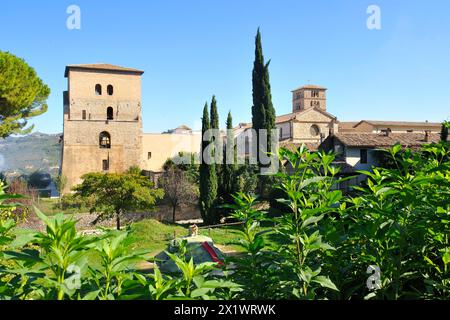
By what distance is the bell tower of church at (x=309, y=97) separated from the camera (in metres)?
84.9

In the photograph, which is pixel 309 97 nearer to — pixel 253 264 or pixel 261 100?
pixel 261 100

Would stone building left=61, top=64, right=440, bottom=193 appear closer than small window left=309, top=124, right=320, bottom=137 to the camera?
Yes

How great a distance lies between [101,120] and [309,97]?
5460 centimetres

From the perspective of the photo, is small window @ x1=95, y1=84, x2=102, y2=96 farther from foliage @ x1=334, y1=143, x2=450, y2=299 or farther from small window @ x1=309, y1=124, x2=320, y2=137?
foliage @ x1=334, y1=143, x2=450, y2=299

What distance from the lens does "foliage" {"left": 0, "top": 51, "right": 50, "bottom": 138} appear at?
2741 cm

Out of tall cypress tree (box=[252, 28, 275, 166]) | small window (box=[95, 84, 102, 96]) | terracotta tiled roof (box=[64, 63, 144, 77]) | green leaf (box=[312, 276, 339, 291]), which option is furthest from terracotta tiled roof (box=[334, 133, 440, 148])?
green leaf (box=[312, 276, 339, 291])

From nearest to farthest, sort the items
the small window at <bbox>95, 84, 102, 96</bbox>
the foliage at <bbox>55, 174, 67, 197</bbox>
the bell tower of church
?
the foliage at <bbox>55, 174, 67, 197</bbox>, the small window at <bbox>95, 84, 102, 96</bbox>, the bell tower of church

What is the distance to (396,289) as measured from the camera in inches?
73.9

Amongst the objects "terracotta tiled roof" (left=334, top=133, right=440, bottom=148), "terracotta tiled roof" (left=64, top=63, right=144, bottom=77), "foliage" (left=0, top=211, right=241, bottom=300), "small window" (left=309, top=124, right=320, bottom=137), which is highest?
"terracotta tiled roof" (left=64, top=63, right=144, bottom=77)

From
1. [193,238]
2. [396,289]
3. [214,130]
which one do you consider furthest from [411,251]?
[214,130]

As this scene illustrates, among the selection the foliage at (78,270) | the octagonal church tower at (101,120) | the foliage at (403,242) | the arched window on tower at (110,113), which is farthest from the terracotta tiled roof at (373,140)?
the foliage at (78,270)

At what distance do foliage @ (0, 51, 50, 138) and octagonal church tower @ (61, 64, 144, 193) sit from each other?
729 centimetres

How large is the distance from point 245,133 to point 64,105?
875 inches

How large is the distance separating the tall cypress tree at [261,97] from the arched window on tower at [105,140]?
17.7 m
